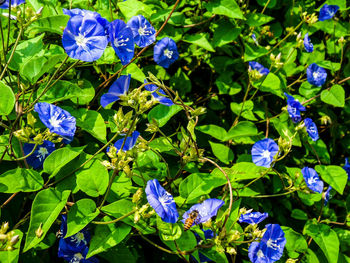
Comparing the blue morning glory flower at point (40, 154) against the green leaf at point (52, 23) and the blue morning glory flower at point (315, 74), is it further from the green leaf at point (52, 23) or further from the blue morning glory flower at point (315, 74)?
the blue morning glory flower at point (315, 74)

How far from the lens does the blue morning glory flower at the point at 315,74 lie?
2.40 metres

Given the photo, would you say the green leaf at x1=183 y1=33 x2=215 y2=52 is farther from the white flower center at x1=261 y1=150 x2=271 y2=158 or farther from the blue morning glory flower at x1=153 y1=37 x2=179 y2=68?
the white flower center at x1=261 y1=150 x2=271 y2=158

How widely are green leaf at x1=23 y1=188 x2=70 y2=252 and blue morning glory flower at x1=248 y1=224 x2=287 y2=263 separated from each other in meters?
0.85

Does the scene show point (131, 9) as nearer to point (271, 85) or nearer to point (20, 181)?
point (271, 85)

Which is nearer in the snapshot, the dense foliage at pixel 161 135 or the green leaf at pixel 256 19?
the dense foliage at pixel 161 135

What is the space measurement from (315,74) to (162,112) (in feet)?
3.90

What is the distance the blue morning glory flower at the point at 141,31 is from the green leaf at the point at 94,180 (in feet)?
2.22

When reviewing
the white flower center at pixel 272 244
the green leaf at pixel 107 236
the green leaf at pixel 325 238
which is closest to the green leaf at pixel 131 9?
the green leaf at pixel 107 236

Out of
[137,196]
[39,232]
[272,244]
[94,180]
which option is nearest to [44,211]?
[39,232]

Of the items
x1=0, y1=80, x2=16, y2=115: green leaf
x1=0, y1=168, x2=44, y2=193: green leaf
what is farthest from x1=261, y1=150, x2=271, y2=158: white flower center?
x1=0, y1=80, x2=16, y2=115: green leaf

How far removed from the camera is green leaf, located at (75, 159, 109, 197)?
1.45 metres

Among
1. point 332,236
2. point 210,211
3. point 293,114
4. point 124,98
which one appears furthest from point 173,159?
point 332,236

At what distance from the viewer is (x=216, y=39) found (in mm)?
2258

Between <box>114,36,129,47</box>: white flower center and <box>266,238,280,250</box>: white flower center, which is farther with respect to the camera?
<box>266,238,280,250</box>: white flower center
